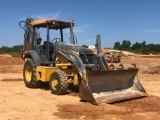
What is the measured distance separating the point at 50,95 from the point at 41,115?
2.88 meters

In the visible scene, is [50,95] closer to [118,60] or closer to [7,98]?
[7,98]

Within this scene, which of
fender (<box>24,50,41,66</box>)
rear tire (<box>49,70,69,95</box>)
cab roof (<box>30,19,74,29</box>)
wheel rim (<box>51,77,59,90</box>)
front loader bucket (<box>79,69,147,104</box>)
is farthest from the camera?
fender (<box>24,50,41,66</box>)

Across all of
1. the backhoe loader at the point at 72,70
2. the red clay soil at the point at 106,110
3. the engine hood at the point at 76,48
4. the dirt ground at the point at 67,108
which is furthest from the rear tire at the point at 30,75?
the red clay soil at the point at 106,110

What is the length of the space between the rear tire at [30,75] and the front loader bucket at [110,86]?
3.38 m

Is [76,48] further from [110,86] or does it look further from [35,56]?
[35,56]

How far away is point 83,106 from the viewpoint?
812cm

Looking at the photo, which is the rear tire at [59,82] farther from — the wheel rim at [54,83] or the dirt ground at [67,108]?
the dirt ground at [67,108]

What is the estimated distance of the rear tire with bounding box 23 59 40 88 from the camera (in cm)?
1148

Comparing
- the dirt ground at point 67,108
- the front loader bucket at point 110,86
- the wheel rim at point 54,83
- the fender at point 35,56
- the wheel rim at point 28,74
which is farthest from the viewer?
the wheel rim at point 28,74

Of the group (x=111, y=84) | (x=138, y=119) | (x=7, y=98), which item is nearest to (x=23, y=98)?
(x=7, y=98)

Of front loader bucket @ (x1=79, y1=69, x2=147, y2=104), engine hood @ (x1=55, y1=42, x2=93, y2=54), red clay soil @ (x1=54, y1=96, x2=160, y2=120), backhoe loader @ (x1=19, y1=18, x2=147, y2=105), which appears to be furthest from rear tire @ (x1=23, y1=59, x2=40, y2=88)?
red clay soil @ (x1=54, y1=96, x2=160, y2=120)

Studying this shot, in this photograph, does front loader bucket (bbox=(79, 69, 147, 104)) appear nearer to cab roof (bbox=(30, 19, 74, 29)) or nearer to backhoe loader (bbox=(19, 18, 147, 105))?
backhoe loader (bbox=(19, 18, 147, 105))

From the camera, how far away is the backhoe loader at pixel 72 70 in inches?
348

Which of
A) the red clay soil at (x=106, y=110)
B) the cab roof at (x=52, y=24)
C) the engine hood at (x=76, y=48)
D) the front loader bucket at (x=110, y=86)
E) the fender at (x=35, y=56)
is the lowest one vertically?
the red clay soil at (x=106, y=110)
